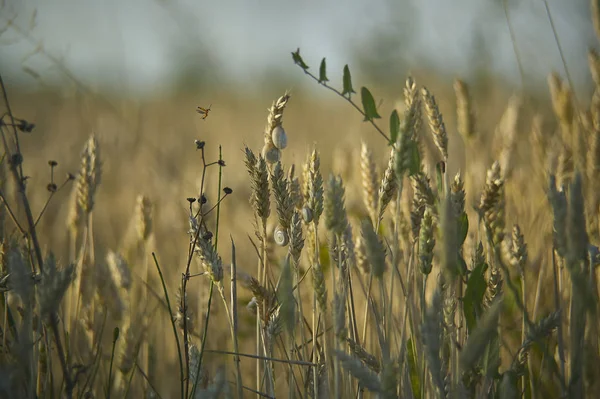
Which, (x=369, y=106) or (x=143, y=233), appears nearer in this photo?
(x=369, y=106)

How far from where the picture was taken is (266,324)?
967 millimetres

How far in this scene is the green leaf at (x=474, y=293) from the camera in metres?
0.95

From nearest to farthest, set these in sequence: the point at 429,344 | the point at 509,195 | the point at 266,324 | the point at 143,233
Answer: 1. the point at 429,344
2. the point at 266,324
3. the point at 143,233
4. the point at 509,195

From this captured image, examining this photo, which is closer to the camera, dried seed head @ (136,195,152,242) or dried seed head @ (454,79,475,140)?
dried seed head @ (136,195,152,242)

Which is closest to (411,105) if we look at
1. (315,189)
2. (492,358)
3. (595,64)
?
(315,189)

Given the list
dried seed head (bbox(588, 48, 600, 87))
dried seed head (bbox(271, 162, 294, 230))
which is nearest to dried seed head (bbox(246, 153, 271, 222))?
dried seed head (bbox(271, 162, 294, 230))

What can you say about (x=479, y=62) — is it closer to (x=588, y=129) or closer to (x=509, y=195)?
(x=509, y=195)

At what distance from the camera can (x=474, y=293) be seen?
961 millimetres

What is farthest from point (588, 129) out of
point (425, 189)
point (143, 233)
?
point (143, 233)

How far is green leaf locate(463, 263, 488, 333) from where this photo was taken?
0.95 metres

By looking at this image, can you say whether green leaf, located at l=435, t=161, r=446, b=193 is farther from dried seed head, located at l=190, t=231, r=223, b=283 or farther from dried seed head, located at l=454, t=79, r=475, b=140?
dried seed head, located at l=454, t=79, r=475, b=140

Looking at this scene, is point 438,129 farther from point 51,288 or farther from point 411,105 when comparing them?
point 51,288

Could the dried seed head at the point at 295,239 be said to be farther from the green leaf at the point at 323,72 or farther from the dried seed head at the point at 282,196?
the green leaf at the point at 323,72

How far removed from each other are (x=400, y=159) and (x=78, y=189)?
87cm
